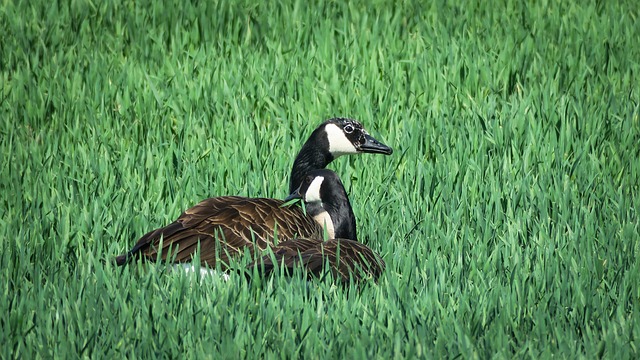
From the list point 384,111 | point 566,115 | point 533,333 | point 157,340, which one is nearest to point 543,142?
point 566,115

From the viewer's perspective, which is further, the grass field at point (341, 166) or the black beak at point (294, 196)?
the black beak at point (294, 196)

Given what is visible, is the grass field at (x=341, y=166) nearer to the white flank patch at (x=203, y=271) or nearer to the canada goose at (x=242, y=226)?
the white flank patch at (x=203, y=271)

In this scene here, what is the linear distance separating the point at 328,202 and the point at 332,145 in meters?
0.64

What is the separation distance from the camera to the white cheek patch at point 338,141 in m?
6.23

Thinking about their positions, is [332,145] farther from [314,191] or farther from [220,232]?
[220,232]

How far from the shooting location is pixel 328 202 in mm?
5734

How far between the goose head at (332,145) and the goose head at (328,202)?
0.36 m

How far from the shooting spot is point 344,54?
8.95 metres

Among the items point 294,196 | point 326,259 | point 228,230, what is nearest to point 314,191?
point 294,196

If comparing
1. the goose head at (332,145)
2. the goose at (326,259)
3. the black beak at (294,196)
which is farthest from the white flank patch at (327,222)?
the goose head at (332,145)

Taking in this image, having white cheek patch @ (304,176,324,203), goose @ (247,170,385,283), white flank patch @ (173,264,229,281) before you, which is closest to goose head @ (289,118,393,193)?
white cheek patch @ (304,176,324,203)

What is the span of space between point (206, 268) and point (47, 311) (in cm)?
84

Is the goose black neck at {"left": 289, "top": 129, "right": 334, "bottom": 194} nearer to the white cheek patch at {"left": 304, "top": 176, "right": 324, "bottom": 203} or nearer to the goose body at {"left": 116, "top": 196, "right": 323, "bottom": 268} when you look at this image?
the white cheek patch at {"left": 304, "top": 176, "right": 324, "bottom": 203}

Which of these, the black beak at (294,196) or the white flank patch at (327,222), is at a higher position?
the black beak at (294,196)
